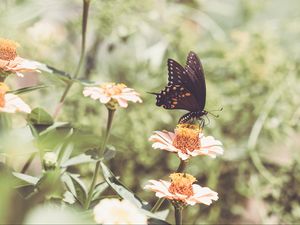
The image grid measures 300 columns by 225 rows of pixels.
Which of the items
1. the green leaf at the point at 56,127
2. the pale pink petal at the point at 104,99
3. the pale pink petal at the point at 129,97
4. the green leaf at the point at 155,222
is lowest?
the green leaf at the point at 155,222

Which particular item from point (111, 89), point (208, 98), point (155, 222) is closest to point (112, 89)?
point (111, 89)

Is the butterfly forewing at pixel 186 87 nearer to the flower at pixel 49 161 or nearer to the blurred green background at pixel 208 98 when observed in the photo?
the flower at pixel 49 161

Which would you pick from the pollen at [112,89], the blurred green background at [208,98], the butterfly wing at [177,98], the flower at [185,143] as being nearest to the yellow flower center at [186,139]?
the flower at [185,143]

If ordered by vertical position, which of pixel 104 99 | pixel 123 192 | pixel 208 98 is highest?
pixel 104 99

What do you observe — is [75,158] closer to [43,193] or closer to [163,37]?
[43,193]

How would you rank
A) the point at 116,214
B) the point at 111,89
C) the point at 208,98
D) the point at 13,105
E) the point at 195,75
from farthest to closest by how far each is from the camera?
the point at 208,98, the point at 195,75, the point at 111,89, the point at 13,105, the point at 116,214

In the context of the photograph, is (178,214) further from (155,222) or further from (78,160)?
(78,160)
